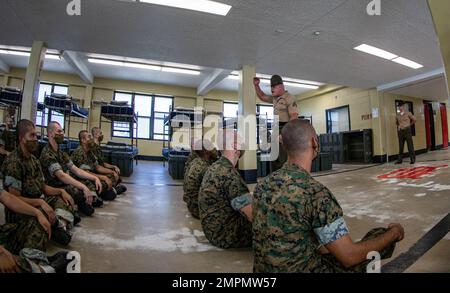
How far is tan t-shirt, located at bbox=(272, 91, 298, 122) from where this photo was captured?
8.74ft

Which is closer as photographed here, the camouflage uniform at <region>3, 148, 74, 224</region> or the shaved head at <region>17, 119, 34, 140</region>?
the camouflage uniform at <region>3, 148, 74, 224</region>

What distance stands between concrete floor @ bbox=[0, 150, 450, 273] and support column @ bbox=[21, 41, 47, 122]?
2836 mm

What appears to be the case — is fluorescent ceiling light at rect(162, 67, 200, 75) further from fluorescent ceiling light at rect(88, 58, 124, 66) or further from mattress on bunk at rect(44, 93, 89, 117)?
mattress on bunk at rect(44, 93, 89, 117)

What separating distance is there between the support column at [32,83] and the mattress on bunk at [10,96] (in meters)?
0.78

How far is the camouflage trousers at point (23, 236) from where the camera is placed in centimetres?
141

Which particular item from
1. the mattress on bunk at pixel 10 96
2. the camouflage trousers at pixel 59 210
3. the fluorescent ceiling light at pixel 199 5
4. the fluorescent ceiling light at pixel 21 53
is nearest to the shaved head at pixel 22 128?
the camouflage trousers at pixel 59 210

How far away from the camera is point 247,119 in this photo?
5645mm

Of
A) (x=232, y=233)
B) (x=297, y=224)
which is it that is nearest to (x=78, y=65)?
(x=232, y=233)

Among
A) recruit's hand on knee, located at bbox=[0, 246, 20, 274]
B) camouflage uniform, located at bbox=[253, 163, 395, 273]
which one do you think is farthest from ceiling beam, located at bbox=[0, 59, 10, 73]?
camouflage uniform, located at bbox=[253, 163, 395, 273]

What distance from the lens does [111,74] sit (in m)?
8.78

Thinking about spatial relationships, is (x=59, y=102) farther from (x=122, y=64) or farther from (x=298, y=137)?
(x=298, y=137)

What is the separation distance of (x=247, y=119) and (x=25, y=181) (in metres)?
4.43

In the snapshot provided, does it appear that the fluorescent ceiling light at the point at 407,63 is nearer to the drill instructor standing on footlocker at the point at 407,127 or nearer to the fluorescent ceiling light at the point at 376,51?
the fluorescent ceiling light at the point at 376,51

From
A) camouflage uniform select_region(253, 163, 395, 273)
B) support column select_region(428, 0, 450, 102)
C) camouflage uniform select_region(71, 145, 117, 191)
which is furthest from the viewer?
camouflage uniform select_region(71, 145, 117, 191)
